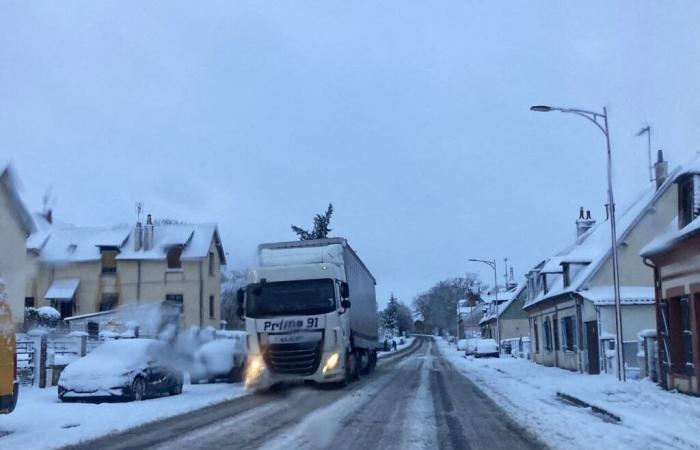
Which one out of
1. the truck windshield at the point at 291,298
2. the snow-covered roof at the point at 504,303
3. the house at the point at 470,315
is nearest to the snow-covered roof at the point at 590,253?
the truck windshield at the point at 291,298

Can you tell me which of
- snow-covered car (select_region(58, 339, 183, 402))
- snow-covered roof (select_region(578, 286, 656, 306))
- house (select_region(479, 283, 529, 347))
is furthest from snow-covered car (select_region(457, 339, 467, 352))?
snow-covered car (select_region(58, 339, 183, 402))

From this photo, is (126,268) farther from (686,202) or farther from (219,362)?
(686,202)

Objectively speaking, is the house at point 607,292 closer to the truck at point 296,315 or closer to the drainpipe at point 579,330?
the drainpipe at point 579,330

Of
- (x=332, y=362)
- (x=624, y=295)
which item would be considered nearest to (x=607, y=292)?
(x=624, y=295)

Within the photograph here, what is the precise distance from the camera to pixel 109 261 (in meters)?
31.9

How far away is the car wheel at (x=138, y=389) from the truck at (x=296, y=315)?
13.6ft

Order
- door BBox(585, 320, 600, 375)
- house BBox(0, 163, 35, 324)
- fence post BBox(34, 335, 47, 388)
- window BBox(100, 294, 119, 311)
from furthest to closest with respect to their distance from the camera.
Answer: door BBox(585, 320, 600, 375) → window BBox(100, 294, 119, 311) → fence post BBox(34, 335, 47, 388) → house BBox(0, 163, 35, 324)

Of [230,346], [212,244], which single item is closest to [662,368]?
[230,346]

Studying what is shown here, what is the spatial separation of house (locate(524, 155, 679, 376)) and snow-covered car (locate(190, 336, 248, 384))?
45.1 ft

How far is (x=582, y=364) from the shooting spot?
33.3m

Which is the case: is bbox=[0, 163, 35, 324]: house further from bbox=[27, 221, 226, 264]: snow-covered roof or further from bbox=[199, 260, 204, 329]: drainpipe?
bbox=[199, 260, 204, 329]: drainpipe

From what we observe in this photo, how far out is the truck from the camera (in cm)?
2144

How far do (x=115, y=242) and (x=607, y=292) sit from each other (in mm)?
21131

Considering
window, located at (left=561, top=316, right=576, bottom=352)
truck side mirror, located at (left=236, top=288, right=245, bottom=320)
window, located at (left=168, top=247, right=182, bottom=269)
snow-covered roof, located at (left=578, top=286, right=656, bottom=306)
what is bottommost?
window, located at (left=561, top=316, right=576, bottom=352)
